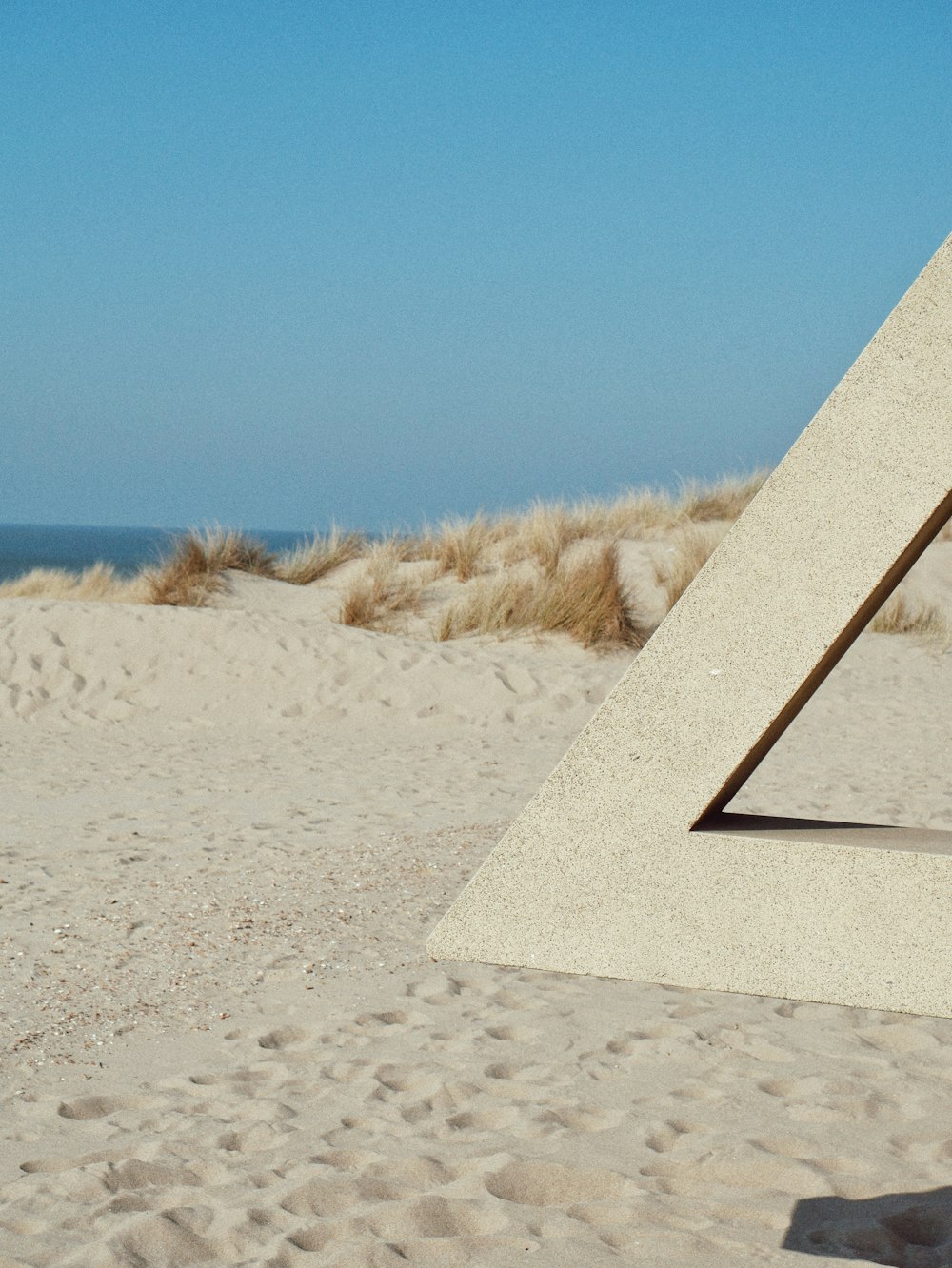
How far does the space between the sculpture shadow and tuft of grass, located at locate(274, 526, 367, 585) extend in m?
12.9

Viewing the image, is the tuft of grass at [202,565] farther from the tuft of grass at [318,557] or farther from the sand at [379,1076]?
the sand at [379,1076]

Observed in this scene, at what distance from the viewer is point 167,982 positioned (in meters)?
4.05

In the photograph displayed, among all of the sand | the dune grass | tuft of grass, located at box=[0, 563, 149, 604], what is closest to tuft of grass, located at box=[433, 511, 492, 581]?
the dune grass

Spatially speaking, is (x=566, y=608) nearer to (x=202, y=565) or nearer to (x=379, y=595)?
(x=379, y=595)

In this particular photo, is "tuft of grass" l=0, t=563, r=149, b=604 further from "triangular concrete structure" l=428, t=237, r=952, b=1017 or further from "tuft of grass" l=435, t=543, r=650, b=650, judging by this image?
"triangular concrete structure" l=428, t=237, r=952, b=1017

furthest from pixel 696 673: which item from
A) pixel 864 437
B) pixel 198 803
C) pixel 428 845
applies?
pixel 198 803

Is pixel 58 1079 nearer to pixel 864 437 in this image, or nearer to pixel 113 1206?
pixel 113 1206

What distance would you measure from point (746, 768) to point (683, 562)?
34.8 feet

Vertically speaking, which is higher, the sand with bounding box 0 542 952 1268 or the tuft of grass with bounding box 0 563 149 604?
the tuft of grass with bounding box 0 563 149 604

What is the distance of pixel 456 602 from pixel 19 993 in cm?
877

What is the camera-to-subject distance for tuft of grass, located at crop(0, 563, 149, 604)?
13.4 metres

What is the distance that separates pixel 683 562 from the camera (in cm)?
1355

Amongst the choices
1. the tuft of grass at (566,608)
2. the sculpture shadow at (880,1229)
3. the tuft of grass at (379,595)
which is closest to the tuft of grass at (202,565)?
the tuft of grass at (379,595)

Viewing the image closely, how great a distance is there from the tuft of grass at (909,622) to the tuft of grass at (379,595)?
4834mm
